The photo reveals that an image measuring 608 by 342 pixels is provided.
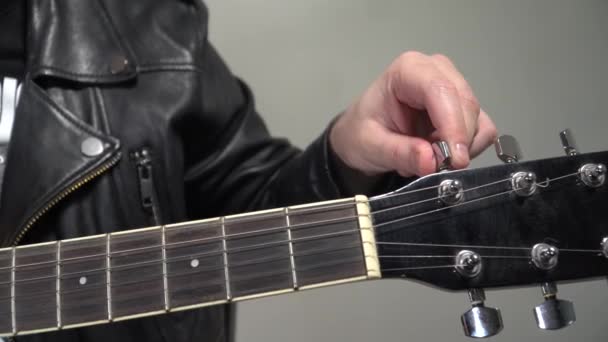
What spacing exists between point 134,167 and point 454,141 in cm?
36

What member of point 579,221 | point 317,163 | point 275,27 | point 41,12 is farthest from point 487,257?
point 275,27

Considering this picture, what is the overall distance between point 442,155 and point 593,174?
0.11 metres

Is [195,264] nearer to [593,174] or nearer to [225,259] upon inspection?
[225,259]

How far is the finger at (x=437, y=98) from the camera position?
36 centimetres

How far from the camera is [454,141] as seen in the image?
1.17 feet

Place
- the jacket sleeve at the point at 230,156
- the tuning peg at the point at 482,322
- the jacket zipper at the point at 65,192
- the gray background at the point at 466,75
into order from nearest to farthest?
the tuning peg at the point at 482,322
the jacket zipper at the point at 65,192
the jacket sleeve at the point at 230,156
the gray background at the point at 466,75

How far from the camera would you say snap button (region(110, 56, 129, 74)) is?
0.57m

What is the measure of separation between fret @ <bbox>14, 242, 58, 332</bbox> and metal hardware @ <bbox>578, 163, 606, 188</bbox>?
0.42 meters

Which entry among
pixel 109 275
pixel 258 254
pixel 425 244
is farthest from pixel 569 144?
pixel 109 275

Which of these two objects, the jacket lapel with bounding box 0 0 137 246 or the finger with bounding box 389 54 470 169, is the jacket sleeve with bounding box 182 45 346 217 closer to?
the jacket lapel with bounding box 0 0 137 246

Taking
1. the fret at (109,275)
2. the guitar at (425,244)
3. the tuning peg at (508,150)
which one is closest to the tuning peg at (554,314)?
the guitar at (425,244)

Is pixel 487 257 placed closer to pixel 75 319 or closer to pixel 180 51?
pixel 75 319

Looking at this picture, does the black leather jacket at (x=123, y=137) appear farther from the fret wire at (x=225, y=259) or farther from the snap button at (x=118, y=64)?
the fret wire at (x=225, y=259)

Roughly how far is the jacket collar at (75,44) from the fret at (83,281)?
23 centimetres
